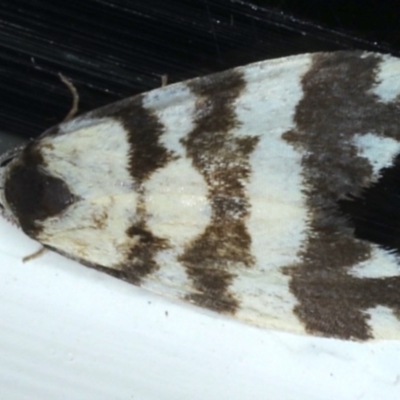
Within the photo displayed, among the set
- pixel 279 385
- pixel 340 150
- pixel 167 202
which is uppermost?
pixel 340 150

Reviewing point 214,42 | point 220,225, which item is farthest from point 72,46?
point 220,225

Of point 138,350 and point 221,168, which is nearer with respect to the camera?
point 221,168

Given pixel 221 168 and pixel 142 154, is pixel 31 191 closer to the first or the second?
pixel 142 154

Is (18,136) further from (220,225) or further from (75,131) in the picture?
(220,225)

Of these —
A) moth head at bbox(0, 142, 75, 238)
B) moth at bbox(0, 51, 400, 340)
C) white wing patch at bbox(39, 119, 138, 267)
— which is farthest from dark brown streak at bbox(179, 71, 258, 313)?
moth head at bbox(0, 142, 75, 238)

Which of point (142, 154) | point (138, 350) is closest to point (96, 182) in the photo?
point (142, 154)

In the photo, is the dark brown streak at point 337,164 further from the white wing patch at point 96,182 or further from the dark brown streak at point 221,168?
the white wing patch at point 96,182
